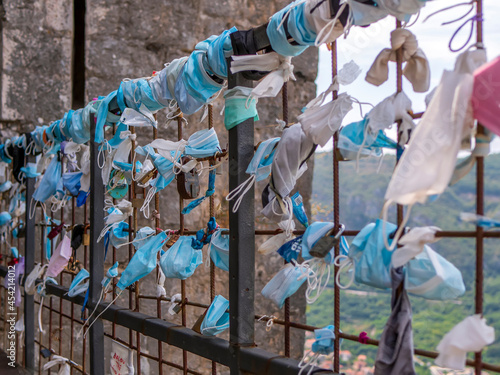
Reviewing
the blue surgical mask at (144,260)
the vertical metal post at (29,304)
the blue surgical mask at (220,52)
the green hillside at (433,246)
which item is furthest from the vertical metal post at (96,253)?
the vertical metal post at (29,304)

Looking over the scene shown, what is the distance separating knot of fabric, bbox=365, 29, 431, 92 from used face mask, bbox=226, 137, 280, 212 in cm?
30

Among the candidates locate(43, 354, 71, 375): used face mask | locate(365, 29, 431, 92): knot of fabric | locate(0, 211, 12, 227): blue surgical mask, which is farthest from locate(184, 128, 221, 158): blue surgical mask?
locate(0, 211, 12, 227): blue surgical mask

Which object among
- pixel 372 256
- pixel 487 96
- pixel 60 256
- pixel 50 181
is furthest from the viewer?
pixel 50 181

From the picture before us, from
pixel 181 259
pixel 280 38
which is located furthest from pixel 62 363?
pixel 280 38

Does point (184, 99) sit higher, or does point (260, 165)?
point (184, 99)

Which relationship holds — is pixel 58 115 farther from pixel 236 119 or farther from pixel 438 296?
pixel 438 296

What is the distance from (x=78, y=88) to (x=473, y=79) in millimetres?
3322

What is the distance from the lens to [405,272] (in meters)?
0.95

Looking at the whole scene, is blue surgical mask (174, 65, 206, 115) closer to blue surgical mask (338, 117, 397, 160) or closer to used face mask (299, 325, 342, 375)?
blue surgical mask (338, 117, 397, 160)

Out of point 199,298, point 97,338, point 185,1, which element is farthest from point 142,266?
point 185,1

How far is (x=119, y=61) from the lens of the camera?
3.61 meters

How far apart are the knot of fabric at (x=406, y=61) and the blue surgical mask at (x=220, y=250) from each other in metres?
0.62

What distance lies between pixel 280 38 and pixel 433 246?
481 millimetres

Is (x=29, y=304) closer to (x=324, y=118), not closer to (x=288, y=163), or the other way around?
(x=288, y=163)
